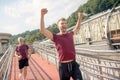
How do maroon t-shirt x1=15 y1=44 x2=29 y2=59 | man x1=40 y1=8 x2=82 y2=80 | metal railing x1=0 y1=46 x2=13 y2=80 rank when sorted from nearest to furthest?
man x1=40 y1=8 x2=82 y2=80
metal railing x1=0 y1=46 x2=13 y2=80
maroon t-shirt x1=15 y1=44 x2=29 y2=59

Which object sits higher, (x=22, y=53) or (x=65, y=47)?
(x=65, y=47)

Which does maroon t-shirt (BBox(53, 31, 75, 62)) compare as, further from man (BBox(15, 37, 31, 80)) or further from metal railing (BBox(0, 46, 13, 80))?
man (BBox(15, 37, 31, 80))

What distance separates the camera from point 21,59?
10438 mm

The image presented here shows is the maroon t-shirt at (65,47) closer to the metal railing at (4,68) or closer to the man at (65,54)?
the man at (65,54)

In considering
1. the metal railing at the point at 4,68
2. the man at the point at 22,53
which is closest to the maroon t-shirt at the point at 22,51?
the man at the point at 22,53

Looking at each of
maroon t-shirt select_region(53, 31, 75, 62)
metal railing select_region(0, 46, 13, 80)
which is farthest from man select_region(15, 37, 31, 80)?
maroon t-shirt select_region(53, 31, 75, 62)

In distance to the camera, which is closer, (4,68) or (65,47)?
(65,47)

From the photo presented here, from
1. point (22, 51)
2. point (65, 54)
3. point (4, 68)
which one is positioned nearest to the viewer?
point (65, 54)

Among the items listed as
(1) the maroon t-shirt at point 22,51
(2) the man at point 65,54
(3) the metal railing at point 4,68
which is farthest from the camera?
(1) the maroon t-shirt at point 22,51

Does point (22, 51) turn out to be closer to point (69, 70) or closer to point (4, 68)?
point (4, 68)

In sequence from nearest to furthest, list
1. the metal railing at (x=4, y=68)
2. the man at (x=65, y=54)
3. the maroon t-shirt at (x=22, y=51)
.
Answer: the man at (x=65, y=54), the metal railing at (x=4, y=68), the maroon t-shirt at (x=22, y=51)

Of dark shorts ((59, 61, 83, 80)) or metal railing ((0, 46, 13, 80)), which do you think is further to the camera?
metal railing ((0, 46, 13, 80))

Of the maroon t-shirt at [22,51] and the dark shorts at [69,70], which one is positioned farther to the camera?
the maroon t-shirt at [22,51]

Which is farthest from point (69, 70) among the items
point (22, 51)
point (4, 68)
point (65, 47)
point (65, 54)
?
point (4, 68)
